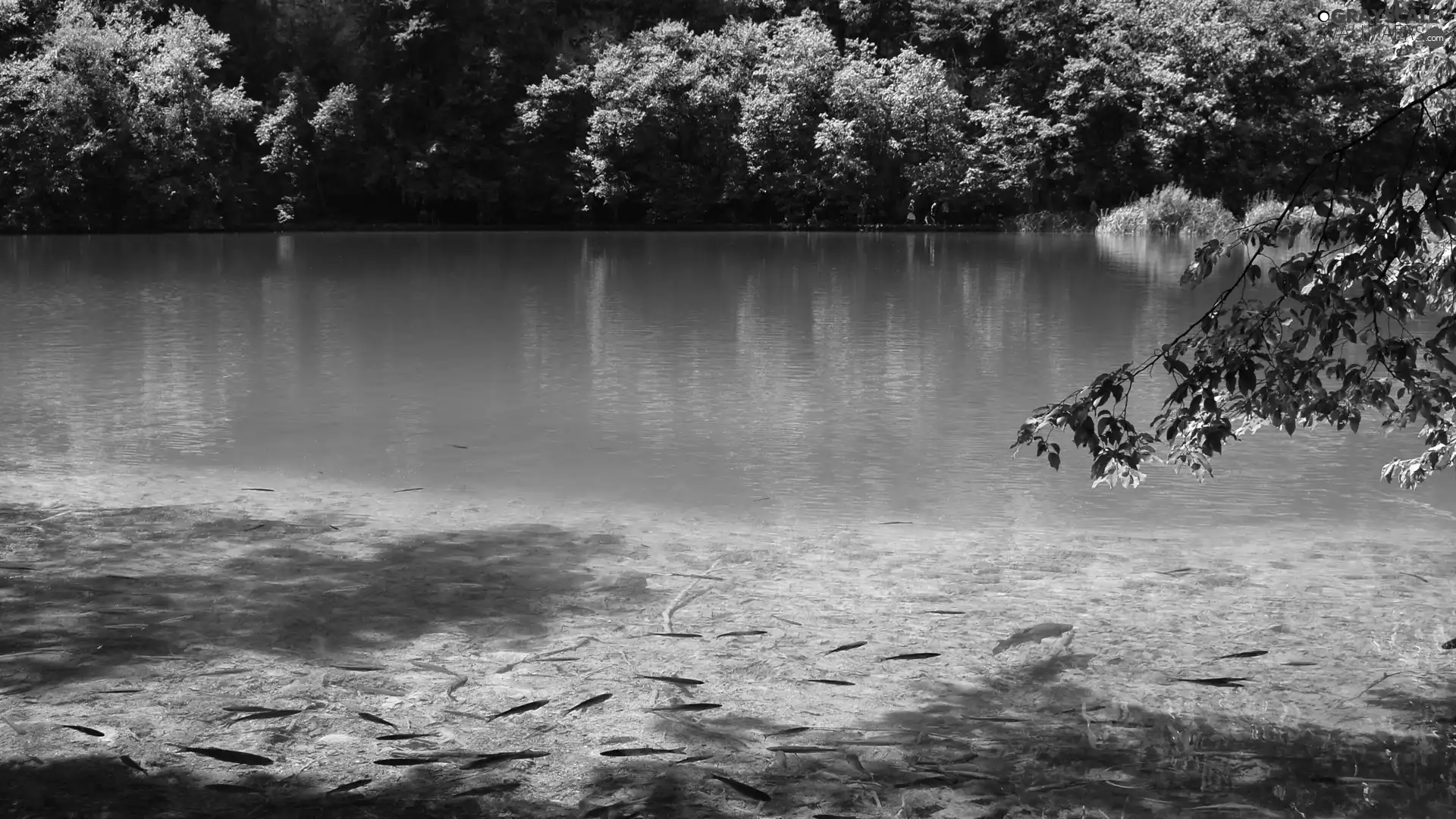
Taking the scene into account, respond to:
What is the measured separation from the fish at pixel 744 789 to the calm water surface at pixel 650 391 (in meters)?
3.26

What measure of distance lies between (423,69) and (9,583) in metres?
47.0

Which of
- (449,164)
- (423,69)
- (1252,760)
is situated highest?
(423,69)

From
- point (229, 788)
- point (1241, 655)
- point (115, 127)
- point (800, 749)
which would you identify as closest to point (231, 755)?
point (229, 788)

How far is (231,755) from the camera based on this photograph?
3637 millimetres

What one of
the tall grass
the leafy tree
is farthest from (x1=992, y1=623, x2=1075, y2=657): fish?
the leafy tree

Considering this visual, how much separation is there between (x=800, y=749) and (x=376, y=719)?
1137 millimetres

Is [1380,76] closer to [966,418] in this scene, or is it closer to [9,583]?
[966,418]

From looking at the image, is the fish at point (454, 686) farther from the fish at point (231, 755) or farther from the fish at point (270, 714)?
the fish at point (231, 755)

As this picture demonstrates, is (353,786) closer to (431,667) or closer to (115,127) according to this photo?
(431,667)

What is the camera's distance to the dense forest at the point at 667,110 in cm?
4312

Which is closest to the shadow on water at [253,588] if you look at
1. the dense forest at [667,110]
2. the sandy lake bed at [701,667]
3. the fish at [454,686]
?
the sandy lake bed at [701,667]

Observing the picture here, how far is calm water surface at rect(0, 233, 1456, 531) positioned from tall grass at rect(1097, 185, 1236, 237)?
60.3ft

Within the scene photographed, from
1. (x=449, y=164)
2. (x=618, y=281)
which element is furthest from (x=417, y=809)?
(x=449, y=164)

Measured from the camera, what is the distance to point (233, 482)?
742 cm
